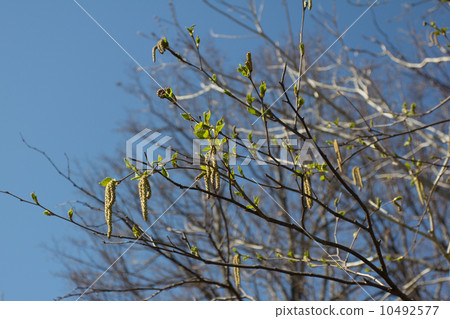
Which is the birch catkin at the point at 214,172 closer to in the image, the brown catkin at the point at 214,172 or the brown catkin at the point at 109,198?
the brown catkin at the point at 214,172

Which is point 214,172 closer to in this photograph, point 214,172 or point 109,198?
point 214,172

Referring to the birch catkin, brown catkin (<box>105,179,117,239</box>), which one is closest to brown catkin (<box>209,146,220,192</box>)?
the birch catkin

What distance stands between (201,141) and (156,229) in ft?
14.3

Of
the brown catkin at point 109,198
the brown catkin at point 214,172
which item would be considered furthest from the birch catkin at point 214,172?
the brown catkin at point 109,198

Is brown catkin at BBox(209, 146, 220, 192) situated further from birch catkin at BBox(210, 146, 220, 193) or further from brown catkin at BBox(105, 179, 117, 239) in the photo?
brown catkin at BBox(105, 179, 117, 239)

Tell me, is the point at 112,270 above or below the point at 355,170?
above

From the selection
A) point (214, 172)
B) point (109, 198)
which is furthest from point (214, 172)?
point (109, 198)
